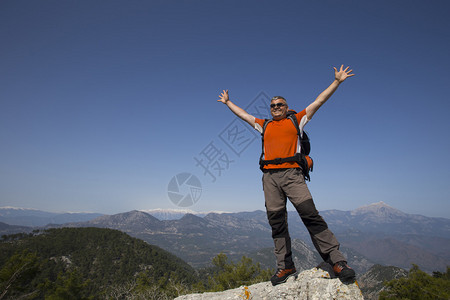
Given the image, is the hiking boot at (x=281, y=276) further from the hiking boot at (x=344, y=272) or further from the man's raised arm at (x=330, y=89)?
the man's raised arm at (x=330, y=89)

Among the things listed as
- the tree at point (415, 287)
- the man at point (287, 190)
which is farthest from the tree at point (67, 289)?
the tree at point (415, 287)

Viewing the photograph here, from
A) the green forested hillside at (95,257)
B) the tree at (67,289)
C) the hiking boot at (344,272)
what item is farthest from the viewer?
the green forested hillside at (95,257)

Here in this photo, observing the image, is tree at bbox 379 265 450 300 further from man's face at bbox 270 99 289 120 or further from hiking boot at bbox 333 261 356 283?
man's face at bbox 270 99 289 120

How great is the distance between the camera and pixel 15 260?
22.3 m

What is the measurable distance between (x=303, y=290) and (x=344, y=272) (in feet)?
2.10

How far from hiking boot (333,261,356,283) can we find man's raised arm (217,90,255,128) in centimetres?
255

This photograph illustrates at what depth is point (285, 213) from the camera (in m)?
3.44

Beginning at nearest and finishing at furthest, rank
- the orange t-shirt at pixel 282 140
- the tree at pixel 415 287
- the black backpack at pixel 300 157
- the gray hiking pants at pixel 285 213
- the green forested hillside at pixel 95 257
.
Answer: the gray hiking pants at pixel 285 213
the black backpack at pixel 300 157
the orange t-shirt at pixel 282 140
the tree at pixel 415 287
the green forested hillside at pixel 95 257

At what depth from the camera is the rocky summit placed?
2.68 meters

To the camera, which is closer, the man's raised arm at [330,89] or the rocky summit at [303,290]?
the rocky summit at [303,290]

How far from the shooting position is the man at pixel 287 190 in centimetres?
299

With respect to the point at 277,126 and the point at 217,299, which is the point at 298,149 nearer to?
the point at 277,126

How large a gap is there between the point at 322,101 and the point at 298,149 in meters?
0.86

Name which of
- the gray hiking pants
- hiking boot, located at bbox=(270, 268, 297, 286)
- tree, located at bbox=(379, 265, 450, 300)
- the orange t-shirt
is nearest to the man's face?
the orange t-shirt
